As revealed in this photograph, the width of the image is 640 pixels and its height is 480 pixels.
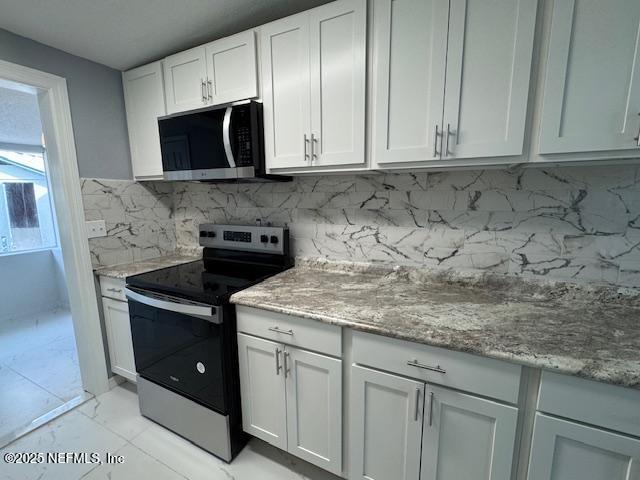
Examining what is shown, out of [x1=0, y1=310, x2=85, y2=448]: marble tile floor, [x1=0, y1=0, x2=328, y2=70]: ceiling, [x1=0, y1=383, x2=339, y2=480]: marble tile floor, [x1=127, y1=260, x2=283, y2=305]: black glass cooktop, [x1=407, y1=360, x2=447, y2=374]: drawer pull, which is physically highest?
[x1=0, y1=0, x2=328, y2=70]: ceiling

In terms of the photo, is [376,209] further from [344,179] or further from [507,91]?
[507,91]

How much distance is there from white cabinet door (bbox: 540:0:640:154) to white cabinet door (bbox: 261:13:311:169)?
987mm

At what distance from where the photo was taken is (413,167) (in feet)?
4.14

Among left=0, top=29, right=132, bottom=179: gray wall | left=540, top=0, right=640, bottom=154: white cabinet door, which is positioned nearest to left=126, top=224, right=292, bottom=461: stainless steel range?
left=0, top=29, right=132, bottom=179: gray wall

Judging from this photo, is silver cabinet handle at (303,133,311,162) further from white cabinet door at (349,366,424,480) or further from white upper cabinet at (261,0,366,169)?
white cabinet door at (349,366,424,480)

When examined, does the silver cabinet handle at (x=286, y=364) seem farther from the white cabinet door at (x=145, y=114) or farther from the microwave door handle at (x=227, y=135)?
the white cabinet door at (x=145, y=114)

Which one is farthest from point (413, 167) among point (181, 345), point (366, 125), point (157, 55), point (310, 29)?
point (157, 55)

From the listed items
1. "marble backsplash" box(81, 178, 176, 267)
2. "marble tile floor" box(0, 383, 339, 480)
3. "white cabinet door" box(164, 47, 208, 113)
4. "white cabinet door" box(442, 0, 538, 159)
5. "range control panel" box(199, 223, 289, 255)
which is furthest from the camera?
"marble backsplash" box(81, 178, 176, 267)

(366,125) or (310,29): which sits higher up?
(310,29)

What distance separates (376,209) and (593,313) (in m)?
1.04

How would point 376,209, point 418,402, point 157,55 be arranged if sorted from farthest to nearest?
point 157,55
point 376,209
point 418,402

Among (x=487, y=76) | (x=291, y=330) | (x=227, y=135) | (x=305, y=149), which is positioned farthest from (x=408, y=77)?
(x=291, y=330)

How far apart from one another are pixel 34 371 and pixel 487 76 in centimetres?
367

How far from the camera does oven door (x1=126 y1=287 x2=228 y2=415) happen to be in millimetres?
1404
